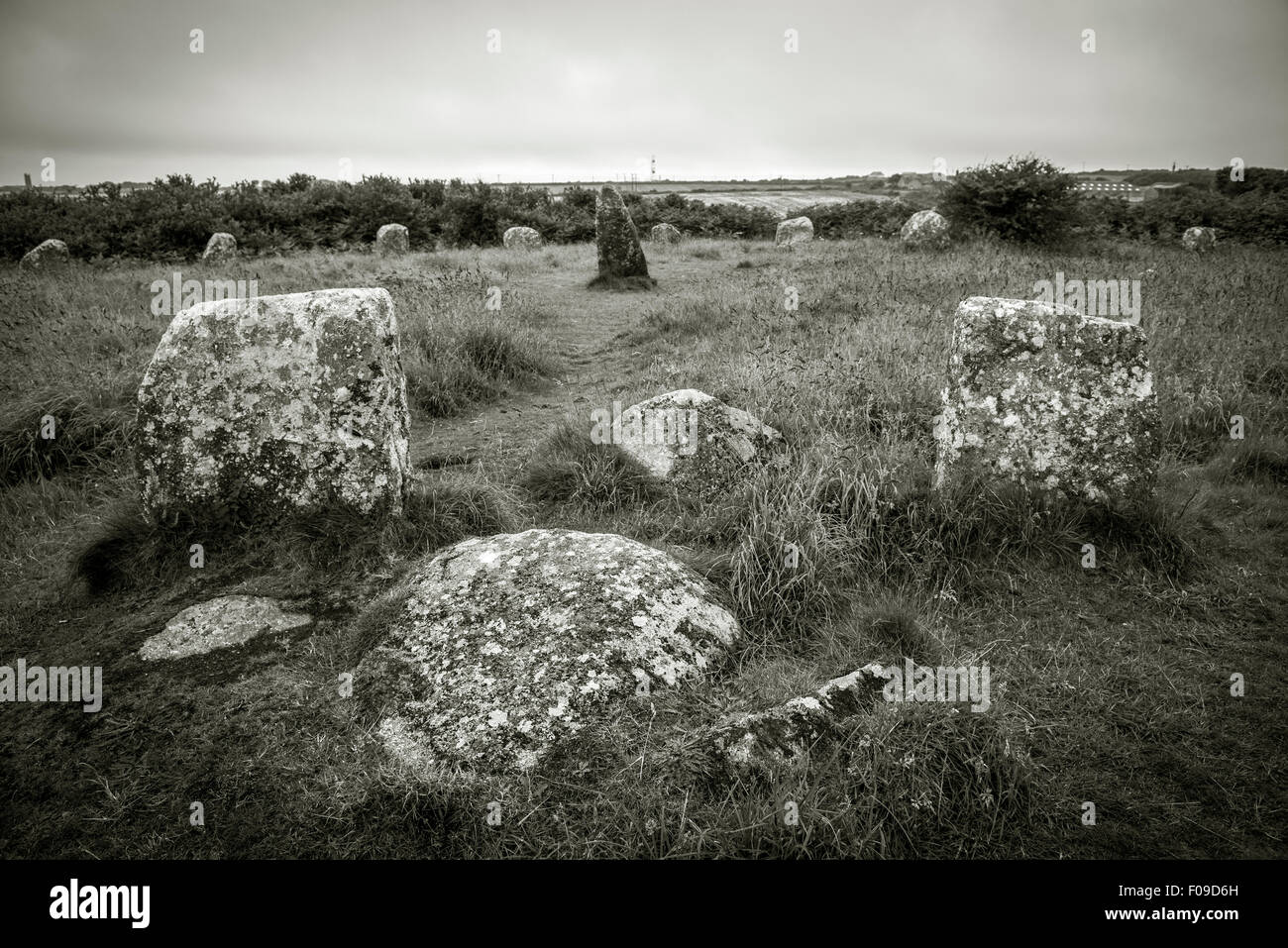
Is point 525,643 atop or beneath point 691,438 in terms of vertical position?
→ beneath

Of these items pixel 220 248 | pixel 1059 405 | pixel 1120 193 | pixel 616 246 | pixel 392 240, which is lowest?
pixel 1059 405

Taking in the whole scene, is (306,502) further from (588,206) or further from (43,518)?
(588,206)

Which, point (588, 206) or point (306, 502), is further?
point (588, 206)

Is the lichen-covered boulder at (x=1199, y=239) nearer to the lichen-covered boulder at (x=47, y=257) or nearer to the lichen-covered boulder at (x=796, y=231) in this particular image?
the lichen-covered boulder at (x=796, y=231)

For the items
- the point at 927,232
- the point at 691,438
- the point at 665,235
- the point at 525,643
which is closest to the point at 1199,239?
the point at 927,232

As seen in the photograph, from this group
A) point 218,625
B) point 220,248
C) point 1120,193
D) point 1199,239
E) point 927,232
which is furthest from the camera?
point 1120,193

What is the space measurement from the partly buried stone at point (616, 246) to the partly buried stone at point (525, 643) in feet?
35.8

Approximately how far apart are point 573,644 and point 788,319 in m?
7.37

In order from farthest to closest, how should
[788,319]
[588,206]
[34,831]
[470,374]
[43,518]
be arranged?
1. [588,206]
2. [788,319]
3. [470,374]
4. [43,518]
5. [34,831]

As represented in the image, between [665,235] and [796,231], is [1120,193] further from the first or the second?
[665,235]

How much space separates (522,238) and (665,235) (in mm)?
4787

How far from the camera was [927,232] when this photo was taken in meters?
17.8
